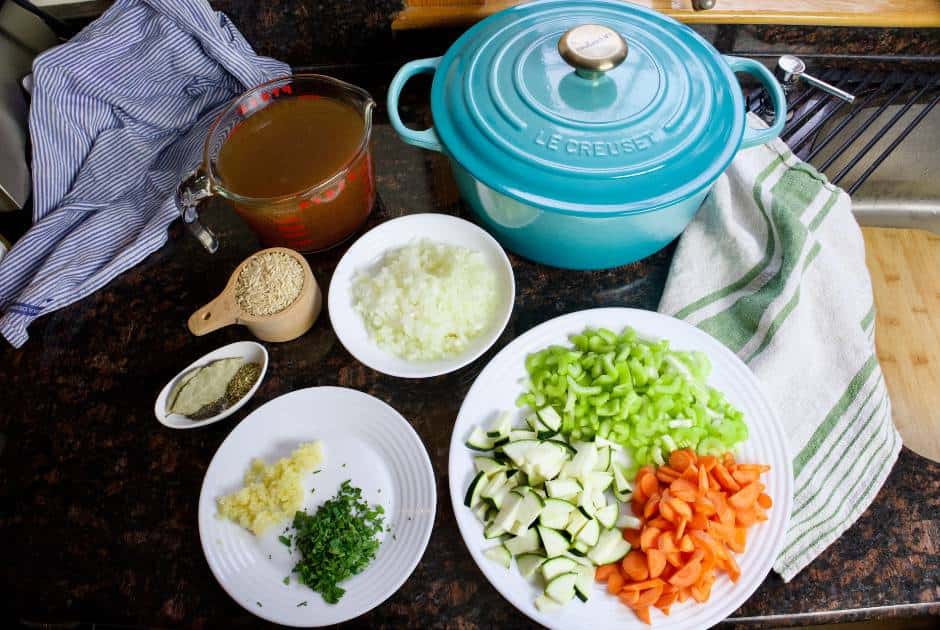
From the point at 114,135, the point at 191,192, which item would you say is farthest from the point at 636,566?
the point at 114,135

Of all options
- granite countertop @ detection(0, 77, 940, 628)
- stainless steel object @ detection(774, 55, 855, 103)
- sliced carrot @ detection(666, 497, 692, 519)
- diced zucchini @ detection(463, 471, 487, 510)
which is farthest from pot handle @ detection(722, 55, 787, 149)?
diced zucchini @ detection(463, 471, 487, 510)

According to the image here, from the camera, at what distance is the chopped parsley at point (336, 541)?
94 centimetres

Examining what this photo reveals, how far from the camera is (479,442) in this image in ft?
3.38

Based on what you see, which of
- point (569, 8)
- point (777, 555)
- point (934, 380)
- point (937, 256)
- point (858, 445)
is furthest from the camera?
point (937, 256)

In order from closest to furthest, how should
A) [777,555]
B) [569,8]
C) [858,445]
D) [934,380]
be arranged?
[777,555] → [858,445] → [569,8] → [934,380]

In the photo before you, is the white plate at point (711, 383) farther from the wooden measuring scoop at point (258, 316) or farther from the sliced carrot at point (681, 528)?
the wooden measuring scoop at point (258, 316)

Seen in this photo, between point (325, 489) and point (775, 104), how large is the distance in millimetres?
1062

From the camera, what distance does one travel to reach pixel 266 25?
1451 mm

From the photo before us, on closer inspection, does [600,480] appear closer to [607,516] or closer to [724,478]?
[607,516]

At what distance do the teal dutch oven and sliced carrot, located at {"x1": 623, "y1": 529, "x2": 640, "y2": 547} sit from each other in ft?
1.64

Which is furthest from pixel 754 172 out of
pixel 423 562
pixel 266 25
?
pixel 266 25

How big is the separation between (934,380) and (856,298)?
42 centimetres

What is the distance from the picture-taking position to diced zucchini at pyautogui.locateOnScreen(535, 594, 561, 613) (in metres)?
0.90

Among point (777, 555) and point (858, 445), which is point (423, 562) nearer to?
point (777, 555)
